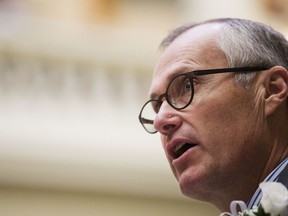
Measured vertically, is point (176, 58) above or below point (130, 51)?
below

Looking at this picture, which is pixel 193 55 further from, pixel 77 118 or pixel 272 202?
pixel 77 118

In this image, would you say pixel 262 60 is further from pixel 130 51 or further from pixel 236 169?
pixel 130 51

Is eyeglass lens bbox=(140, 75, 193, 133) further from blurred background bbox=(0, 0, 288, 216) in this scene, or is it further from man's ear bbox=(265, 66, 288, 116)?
blurred background bbox=(0, 0, 288, 216)

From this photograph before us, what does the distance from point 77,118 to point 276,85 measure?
285 cm

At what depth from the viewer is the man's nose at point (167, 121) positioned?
1798mm

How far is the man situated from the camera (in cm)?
175

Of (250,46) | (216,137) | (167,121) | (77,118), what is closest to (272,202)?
(216,137)

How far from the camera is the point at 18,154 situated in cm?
447

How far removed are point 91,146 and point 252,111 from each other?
2783 millimetres

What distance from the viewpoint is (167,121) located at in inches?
71.1

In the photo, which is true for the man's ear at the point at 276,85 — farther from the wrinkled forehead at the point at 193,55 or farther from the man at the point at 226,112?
the wrinkled forehead at the point at 193,55

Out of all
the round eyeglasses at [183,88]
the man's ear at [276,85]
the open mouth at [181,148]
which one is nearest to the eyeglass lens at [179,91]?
the round eyeglasses at [183,88]

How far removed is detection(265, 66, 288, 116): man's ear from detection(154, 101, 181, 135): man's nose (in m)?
0.25

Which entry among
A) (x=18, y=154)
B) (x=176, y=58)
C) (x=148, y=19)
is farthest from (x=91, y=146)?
(x=176, y=58)
